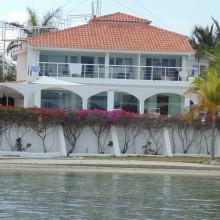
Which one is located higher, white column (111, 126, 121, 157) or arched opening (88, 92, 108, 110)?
arched opening (88, 92, 108, 110)

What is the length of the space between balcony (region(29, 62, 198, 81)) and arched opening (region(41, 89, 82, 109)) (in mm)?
1269

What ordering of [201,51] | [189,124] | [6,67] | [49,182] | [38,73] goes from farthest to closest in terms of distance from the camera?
[6,67] < [201,51] < [38,73] < [189,124] < [49,182]

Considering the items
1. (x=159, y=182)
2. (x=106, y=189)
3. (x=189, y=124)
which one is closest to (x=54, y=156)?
(x=189, y=124)

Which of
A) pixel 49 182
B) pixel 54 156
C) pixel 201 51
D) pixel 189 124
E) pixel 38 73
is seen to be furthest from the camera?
pixel 201 51

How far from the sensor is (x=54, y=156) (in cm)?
3303

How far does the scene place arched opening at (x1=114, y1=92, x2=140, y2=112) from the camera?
44.6 metres

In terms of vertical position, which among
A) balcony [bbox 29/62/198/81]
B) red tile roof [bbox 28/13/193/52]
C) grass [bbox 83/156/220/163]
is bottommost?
grass [bbox 83/156/220/163]

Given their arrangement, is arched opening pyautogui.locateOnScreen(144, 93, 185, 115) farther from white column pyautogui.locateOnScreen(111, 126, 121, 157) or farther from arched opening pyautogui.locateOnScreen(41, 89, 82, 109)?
white column pyautogui.locateOnScreen(111, 126, 121, 157)

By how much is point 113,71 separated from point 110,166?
18.0m

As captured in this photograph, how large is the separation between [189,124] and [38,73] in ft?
41.8

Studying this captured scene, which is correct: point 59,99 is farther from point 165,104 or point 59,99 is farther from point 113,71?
point 165,104

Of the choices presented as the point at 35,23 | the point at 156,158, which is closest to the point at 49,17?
the point at 35,23

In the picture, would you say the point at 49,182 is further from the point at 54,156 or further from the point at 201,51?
the point at 201,51

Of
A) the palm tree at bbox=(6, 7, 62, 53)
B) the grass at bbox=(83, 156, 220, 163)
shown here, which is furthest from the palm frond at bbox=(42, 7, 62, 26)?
the grass at bbox=(83, 156, 220, 163)
